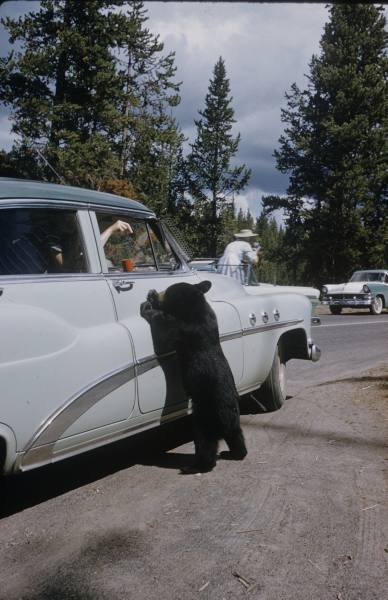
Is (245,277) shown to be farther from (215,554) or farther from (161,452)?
(215,554)

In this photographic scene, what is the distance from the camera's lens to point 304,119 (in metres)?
44.8

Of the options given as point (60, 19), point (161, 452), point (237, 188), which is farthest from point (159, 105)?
point (161, 452)

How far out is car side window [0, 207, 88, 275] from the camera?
11.0 feet

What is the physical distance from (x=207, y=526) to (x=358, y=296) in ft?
71.3

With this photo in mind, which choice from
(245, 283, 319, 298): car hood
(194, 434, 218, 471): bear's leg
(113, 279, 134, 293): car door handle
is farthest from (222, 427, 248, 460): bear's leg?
(245, 283, 319, 298): car hood

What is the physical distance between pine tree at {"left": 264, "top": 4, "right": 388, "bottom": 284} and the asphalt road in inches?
1557

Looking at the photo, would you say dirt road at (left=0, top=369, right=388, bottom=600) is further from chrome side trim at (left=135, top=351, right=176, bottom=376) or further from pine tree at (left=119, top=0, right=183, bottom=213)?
pine tree at (left=119, top=0, right=183, bottom=213)

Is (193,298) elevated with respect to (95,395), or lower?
elevated

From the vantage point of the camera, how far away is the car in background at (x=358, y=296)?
24.0 m

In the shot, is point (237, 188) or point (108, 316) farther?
point (237, 188)

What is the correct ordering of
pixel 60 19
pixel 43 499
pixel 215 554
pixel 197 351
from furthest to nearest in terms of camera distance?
1. pixel 60 19
2. pixel 197 351
3. pixel 43 499
4. pixel 215 554

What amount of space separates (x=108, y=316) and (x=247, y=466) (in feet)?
4.93

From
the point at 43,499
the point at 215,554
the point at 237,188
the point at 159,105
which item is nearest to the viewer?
the point at 215,554

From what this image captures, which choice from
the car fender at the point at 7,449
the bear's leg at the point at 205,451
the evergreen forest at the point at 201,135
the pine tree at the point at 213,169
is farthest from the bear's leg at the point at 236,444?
the pine tree at the point at 213,169
